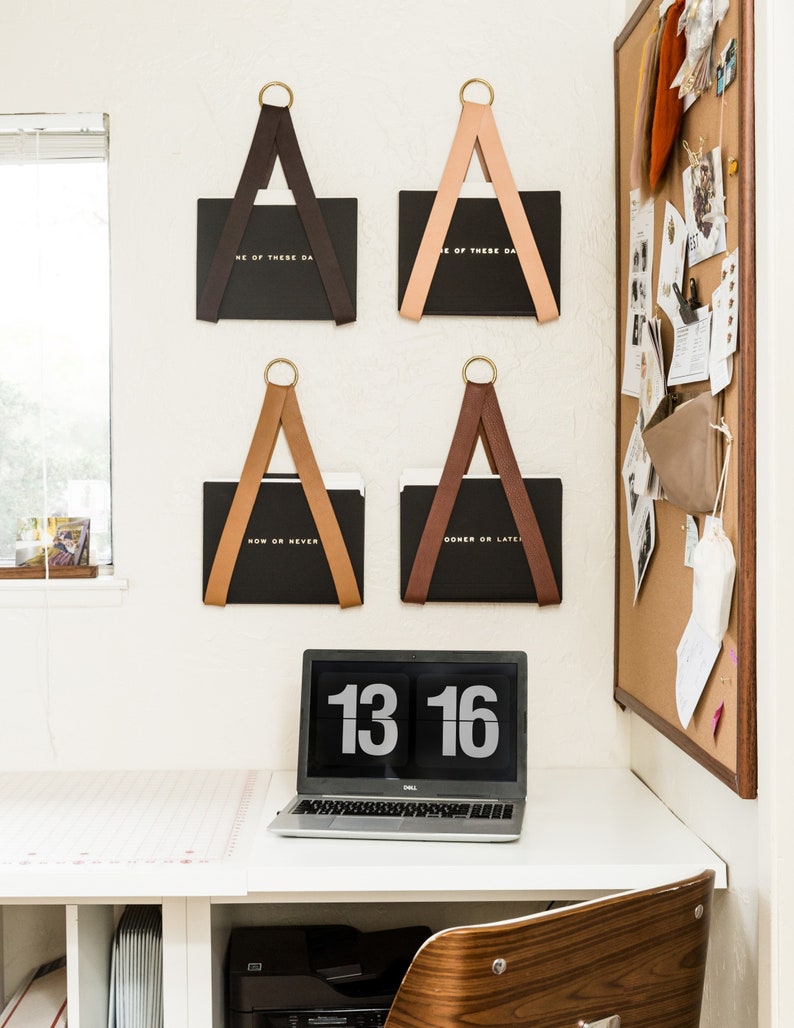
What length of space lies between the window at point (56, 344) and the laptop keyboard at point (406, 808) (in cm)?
68

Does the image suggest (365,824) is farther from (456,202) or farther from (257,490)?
(456,202)

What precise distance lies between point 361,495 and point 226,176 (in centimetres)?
64

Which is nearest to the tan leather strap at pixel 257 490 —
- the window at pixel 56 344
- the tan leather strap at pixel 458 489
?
the tan leather strap at pixel 458 489

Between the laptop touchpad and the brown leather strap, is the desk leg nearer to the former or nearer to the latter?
the laptop touchpad

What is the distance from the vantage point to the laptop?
1.54 meters

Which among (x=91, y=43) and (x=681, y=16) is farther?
(x=91, y=43)

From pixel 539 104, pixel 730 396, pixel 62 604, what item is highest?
pixel 539 104

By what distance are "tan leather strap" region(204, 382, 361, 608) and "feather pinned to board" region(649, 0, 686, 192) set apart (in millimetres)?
764

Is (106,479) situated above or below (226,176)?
below

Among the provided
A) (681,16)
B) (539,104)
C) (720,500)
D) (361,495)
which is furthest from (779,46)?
(361,495)

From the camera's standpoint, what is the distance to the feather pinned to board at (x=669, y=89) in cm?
134

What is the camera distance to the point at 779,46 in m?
1.09

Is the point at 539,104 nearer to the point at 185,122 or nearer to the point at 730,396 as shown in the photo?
the point at 185,122

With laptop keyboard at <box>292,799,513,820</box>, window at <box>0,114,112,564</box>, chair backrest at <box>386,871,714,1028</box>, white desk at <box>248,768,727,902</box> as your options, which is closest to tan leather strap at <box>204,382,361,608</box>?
window at <box>0,114,112,564</box>
